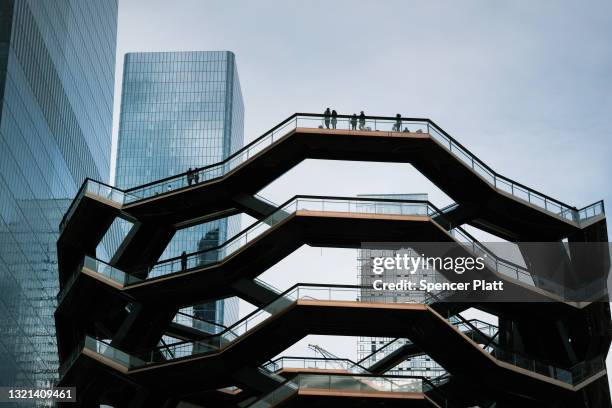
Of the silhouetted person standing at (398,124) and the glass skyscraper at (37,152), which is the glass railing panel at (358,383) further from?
the glass skyscraper at (37,152)

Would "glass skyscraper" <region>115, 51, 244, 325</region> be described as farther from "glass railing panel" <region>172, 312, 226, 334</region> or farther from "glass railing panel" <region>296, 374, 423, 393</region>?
"glass railing panel" <region>296, 374, 423, 393</region>

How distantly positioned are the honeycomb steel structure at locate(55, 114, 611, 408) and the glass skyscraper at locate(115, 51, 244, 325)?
111463mm

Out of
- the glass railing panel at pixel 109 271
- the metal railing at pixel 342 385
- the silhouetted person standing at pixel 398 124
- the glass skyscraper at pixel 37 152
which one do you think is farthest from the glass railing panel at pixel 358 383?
the glass skyscraper at pixel 37 152

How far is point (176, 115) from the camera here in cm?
17588

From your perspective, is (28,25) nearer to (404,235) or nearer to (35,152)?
(35,152)

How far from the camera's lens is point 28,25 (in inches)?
3216

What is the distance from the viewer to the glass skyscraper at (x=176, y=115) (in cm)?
17138

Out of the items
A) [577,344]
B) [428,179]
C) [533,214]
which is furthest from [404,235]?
[577,344]

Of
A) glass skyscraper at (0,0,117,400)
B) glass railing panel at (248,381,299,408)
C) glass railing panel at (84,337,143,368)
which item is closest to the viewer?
glass railing panel at (248,381,299,408)

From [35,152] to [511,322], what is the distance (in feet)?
143

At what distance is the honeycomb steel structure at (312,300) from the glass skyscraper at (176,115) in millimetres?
111463

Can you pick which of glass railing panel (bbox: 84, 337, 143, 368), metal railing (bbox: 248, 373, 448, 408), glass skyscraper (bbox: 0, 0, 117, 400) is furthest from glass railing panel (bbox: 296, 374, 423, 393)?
glass skyscraper (bbox: 0, 0, 117, 400)

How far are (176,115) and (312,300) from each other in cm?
13209

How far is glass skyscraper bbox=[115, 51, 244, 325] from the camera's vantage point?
17138 centimetres
